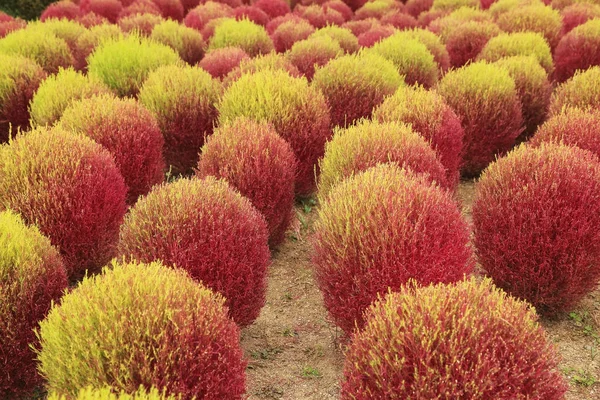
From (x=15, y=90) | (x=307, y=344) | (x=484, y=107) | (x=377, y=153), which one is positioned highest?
(x=377, y=153)

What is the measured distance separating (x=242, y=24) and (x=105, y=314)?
7647 millimetres

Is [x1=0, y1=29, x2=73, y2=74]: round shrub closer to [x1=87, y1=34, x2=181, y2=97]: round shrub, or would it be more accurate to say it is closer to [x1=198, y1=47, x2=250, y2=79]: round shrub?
[x1=87, y1=34, x2=181, y2=97]: round shrub

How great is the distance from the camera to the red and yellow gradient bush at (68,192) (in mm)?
4543

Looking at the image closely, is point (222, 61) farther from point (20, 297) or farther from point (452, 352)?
point (452, 352)

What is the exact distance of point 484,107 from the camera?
671 centimetres

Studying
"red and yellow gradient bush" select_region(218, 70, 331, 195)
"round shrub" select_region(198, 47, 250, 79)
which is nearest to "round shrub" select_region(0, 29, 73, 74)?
"round shrub" select_region(198, 47, 250, 79)

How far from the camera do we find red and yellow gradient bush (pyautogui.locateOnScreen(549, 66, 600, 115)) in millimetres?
6371

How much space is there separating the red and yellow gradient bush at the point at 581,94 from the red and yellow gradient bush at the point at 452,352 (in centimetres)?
401

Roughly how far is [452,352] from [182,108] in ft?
15.7

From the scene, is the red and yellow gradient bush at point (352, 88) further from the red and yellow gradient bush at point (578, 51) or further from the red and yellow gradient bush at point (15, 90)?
the red and yellow gradient bush at point (15, 90)

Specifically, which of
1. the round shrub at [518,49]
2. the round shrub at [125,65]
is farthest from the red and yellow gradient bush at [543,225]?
the round shrub at [125,65]

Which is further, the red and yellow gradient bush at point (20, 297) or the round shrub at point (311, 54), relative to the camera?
→ the round shrub at point (311, 54)

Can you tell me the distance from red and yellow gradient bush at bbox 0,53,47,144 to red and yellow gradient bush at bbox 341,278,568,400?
596cm

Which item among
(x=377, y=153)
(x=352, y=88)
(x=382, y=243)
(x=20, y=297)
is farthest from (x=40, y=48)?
(x=382, y=243)
